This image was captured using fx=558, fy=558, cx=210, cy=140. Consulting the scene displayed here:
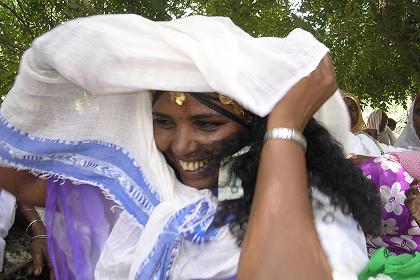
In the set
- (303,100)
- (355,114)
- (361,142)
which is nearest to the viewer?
(303,100)

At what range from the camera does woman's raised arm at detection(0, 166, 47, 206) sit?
1.88m

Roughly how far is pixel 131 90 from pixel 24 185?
25.6 inches

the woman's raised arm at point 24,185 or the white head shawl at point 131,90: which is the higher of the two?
the white head shawl at point 131,90

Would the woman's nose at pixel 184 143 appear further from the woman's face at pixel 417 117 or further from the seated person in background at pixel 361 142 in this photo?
the woman's face at pixel 417 117

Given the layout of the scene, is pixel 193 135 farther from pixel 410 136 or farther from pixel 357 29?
pixel 357 29

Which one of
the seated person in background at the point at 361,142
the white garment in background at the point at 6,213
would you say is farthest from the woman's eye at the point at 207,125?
the seated person in background at the point at 361,142

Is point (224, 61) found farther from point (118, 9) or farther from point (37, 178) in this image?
point (118, 9)

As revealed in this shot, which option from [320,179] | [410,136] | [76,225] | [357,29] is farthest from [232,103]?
[357,29]

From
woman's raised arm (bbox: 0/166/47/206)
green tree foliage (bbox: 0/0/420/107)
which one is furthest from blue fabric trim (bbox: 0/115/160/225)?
green tree foliage (bbox: 0/0/420/107)

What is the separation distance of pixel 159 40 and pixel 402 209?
1083mm

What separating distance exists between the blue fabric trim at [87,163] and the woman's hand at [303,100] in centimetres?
53

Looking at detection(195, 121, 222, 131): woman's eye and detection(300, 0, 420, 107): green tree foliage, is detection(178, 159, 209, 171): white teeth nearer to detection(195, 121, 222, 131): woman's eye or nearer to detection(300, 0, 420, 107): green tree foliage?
detection(195, 121, 222, 131): woman's eye

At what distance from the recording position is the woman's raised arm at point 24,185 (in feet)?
6.16

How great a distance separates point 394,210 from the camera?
2.00 metres
